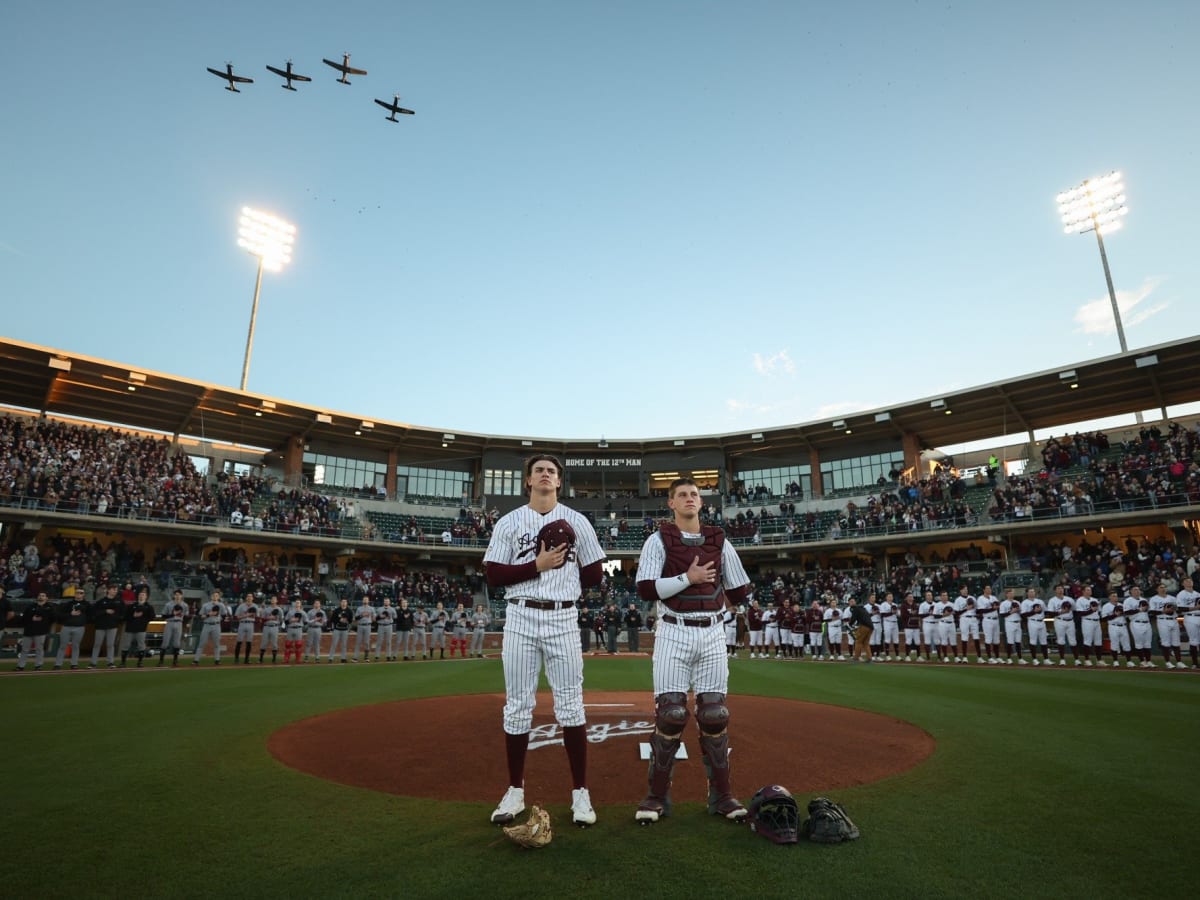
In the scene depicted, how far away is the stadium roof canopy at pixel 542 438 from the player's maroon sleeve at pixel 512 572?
33960 mm

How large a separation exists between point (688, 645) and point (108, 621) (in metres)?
17.8

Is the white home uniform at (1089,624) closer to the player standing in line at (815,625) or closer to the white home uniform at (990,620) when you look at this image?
the white home uniform at (990,620)

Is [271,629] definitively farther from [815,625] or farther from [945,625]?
[945,625]

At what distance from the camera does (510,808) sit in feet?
14.4

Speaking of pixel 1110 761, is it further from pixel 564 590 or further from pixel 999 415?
pixel 999 415

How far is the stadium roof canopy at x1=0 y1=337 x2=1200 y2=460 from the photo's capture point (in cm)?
3027

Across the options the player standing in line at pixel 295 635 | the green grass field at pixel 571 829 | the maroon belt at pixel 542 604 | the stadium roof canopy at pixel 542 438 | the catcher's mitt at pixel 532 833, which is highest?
the stadium roof canopy at pixel 542 438

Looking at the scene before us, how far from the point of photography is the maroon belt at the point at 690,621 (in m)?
4.88

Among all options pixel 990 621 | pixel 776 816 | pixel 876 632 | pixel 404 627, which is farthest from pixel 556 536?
pixel 876 632

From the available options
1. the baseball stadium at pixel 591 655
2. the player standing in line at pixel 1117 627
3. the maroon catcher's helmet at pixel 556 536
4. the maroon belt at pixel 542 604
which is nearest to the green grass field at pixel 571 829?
the baseball stadium at pixel 591 655

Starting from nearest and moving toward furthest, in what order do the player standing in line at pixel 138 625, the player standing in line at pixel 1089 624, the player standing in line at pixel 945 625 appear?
the player standing in line at pixel 138 625
the player standing in line at pixel 1089 624
the player standing in line at pixel 945 625

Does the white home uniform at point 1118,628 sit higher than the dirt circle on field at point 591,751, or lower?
higher

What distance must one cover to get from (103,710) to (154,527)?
2540 cm

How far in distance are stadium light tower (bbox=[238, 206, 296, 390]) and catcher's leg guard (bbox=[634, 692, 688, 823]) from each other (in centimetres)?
4149
